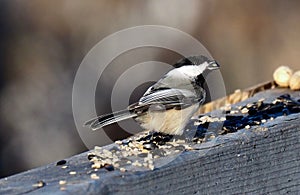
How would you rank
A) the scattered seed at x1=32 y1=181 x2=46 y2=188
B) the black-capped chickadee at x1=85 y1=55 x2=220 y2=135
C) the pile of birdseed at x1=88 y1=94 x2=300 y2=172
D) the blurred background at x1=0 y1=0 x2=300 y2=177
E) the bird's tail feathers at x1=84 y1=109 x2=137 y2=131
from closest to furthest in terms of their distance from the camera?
the scattered seed at x1=32 y1=181 x2=46 y2=188 < the pile of birdseed at x1=88 y1=94 x2=300 y2=172 < the bird's tail feathers at x1=84 y1=109 x2=137 y2=131 < the black-capped chickadee at x1=85 y1=55 x2=220 y2=135 < the blurred background at x1=0 y1=0 x2=300 y2=177

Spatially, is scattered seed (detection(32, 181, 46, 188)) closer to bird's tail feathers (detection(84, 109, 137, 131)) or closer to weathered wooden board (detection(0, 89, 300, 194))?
weathered wooden board (detection(0, 89, 300, 194))

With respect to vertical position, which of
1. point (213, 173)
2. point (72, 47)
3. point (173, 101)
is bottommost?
point (213, 173)

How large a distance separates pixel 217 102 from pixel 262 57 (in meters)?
1.73

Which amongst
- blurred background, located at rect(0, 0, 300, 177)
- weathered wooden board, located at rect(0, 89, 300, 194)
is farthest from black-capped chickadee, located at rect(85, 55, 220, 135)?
blurred background, located at rect(0, 0, 300, 177)

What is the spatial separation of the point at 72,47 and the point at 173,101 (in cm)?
225

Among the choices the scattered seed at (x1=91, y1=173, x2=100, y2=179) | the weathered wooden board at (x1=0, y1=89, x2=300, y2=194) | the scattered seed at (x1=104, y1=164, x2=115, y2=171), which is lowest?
the weathered wooden board at (x1=0, y1=89, x2=300, y2=194)

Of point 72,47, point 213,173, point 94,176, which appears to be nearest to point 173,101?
point 213,173

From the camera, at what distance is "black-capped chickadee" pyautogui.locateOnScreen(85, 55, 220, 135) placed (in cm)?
172

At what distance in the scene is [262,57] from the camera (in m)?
4.00

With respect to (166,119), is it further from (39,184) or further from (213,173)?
(39,184)

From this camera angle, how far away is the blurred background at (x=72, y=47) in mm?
3695

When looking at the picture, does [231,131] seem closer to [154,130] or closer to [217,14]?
[154,130]

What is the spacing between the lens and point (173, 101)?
5.82 feet

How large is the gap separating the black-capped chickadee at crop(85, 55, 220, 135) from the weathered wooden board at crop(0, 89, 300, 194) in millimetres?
245
